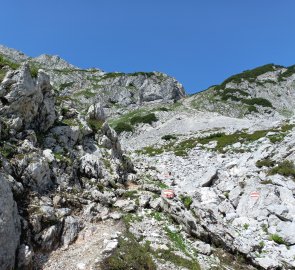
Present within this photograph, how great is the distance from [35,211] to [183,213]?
311 inches

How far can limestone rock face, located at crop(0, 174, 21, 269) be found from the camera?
1203 centimetres

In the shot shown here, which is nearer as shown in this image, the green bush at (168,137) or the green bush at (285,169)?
the green bush at (285,169)

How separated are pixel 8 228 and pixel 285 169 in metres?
20.0

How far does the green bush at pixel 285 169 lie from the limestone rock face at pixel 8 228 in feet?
62.3

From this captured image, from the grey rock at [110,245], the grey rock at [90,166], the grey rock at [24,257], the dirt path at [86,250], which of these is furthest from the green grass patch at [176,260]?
the grey rock at [90,166]

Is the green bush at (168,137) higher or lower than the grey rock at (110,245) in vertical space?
higher

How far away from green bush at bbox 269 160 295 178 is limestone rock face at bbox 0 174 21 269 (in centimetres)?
1899

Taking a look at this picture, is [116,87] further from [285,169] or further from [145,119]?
[285,169]

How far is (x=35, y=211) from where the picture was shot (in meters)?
15.0

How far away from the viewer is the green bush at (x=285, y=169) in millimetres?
25047

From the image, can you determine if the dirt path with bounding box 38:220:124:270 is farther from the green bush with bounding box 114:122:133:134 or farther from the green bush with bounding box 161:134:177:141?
the green bush with bounding box 114:122:133:134

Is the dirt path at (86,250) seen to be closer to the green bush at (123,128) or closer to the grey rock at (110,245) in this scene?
the grey rock at (110,245)

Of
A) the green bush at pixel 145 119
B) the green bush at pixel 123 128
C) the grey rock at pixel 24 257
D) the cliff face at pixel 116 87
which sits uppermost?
the cliff face at pixel 116 87

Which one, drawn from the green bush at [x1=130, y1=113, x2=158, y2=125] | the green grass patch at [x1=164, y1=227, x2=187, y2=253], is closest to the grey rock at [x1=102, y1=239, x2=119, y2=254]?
the green grass patch at [x1=164, y1=227, x2=187, y2=253]
